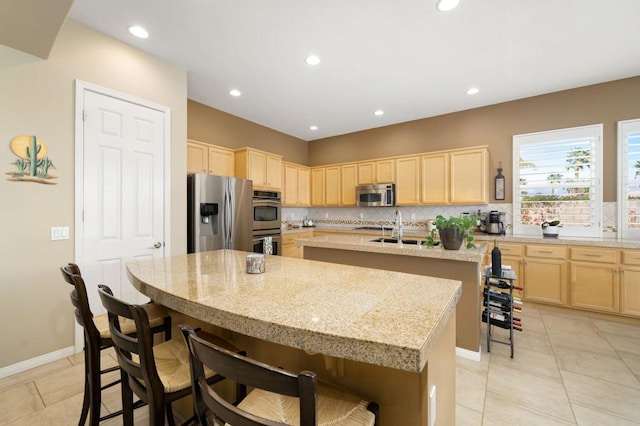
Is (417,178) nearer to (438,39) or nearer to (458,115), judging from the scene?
(458,115)

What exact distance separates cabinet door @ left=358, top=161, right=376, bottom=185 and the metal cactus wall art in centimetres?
443

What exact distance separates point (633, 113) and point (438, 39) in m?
2.98

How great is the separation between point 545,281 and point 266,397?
4007 mm

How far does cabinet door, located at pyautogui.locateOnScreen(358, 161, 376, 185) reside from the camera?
5.20 meters

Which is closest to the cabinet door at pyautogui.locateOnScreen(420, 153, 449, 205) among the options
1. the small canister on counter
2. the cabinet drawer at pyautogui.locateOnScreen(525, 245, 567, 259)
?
the cabinet drawer at pyautogui.locateOnScreen(525, 245, 567, 259)

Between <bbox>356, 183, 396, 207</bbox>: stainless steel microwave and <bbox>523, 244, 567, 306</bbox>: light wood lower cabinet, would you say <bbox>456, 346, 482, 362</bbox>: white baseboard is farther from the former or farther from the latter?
<bbox>356, 183, 396, 207</bbox>: stainless steel microwave

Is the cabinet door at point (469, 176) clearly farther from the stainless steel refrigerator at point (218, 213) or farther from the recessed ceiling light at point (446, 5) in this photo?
the stainless steel refrigerator at point (218, 213)

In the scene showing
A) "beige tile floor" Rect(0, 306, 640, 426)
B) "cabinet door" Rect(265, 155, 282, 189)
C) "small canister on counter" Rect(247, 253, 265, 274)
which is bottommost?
"beige tile floor" Rect(0, 306, 640, 426)

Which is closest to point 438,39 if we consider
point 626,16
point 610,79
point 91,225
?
point 626,16

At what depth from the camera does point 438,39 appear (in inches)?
102

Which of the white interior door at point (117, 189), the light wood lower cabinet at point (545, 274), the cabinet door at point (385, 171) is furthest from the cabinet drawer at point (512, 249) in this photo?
the white interior door at point (117, 189)

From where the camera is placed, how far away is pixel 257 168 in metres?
4.50

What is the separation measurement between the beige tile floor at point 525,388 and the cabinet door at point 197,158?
7.93 ft

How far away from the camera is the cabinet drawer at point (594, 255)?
3029 mm
